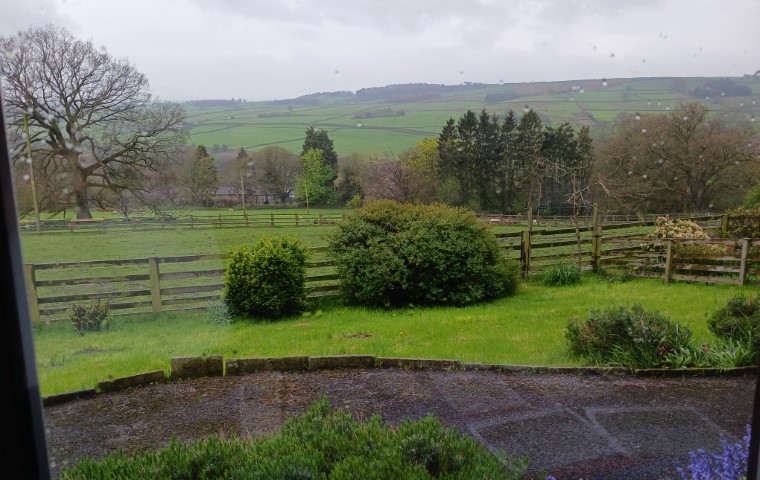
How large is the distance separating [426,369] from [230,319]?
0.93 m

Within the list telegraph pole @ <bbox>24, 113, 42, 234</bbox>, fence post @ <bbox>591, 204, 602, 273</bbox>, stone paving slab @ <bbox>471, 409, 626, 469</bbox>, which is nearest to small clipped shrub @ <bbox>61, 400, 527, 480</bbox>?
stone paving slab @ <bbox>471, 409, 626, 469</bbox>

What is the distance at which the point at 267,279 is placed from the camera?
231 centimetres

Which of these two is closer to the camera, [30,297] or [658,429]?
[30,297]

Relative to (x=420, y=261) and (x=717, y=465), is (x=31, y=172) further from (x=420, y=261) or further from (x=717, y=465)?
(x=717, y=465)

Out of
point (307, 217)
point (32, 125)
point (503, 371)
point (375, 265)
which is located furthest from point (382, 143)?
point (32, 125)

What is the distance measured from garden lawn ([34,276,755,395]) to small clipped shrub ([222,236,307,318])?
0.28 ft

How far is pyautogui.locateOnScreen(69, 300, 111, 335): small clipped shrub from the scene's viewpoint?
1723 mm

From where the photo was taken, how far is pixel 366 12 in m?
1.90

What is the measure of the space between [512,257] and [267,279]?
1298 mm

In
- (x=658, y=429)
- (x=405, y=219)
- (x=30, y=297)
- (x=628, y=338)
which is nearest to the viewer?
(x=30, y=297)

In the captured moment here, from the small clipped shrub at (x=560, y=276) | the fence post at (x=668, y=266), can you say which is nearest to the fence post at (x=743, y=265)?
the fence post at (x=668, y=266)

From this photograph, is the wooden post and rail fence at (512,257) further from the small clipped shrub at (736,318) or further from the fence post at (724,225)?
the small clipped shrub at (736,318)

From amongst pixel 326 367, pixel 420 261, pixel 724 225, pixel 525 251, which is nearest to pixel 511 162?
pixel 525 251

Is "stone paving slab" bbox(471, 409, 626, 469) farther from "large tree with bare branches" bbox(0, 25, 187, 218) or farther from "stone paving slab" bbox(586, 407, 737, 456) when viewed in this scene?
"large tree with bare branches" bbox(0, 25, 187, 218)
